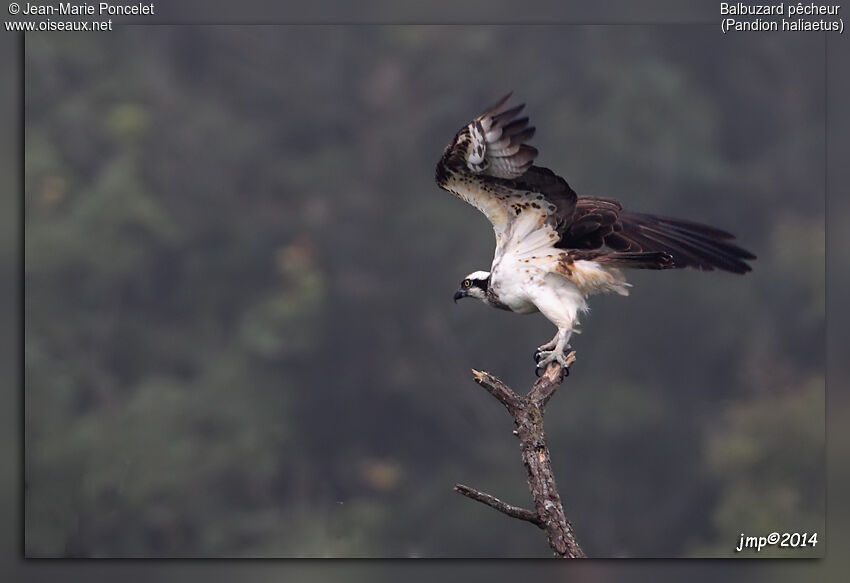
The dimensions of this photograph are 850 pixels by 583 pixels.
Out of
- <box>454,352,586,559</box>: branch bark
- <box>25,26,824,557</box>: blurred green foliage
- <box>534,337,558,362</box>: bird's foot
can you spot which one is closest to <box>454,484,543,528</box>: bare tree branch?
<box>454,352,586,559</box>: branch bark

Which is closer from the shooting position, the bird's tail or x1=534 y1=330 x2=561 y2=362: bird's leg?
the bird's tail

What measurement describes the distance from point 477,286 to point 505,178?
70cm

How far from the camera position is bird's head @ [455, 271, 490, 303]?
666 centimetres

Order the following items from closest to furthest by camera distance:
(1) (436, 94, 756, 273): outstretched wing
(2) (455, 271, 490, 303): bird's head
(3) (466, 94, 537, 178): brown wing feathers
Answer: (3) (466, 94, 537, 178): brown wing feathers < (1) (436, 94, 756, 273): outstretched wing < (2) (455, 271, 490, 303): bird's head

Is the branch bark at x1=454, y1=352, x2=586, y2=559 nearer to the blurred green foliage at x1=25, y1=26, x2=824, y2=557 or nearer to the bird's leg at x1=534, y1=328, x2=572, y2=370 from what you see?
the bird's leg at x1=534, y1=328, x2=572, y2=370

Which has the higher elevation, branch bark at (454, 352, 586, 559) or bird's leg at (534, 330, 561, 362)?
bird's leg at (534, 330, 561, 362)

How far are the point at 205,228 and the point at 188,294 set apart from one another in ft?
3.23

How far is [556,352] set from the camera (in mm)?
6066

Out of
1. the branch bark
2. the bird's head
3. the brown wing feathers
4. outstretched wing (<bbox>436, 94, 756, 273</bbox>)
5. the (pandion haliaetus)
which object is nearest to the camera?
the branch bark

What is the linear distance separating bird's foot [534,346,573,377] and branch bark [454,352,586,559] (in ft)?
1.29

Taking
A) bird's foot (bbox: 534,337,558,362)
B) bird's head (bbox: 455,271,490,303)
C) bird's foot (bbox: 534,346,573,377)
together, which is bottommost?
bird's foot (bbox: 534,346,573,377)

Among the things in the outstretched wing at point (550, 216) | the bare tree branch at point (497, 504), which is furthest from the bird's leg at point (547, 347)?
the bare tree branch at point (497, 504)

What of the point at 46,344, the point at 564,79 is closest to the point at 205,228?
the point at 46,344

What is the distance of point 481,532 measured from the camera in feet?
58.0
